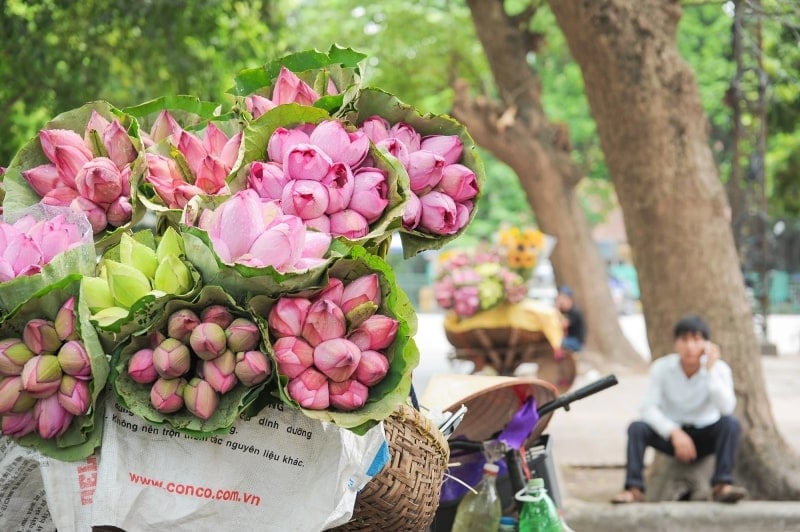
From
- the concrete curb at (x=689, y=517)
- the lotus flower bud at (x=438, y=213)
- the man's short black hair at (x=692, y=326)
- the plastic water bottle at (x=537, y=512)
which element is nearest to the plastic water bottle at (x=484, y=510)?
the plastic water bottle at (x=537, y=512)

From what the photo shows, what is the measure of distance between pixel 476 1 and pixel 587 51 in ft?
18.3

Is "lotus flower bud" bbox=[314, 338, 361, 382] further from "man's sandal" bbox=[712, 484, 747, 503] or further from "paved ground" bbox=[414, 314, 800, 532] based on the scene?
"man's sandal" bbox=[712, 484, 747, 503]

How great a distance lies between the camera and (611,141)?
6.66 metres

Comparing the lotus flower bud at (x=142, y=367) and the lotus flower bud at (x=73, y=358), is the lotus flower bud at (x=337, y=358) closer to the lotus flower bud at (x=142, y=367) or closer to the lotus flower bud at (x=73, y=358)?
the lotus flower bud at (x=142, y=367)

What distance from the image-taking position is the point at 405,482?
1893 millimetres

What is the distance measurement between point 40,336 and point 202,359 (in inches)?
10.5

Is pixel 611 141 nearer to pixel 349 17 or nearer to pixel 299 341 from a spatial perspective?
pixel 299 341

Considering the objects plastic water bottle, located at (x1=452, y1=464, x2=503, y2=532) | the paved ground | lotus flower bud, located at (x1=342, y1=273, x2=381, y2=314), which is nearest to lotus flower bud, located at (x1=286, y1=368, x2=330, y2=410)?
lotus flower bud, located at (x1=342, y1=273, x2=381, y2=314)

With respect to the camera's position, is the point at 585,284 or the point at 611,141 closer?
the point at 611,141

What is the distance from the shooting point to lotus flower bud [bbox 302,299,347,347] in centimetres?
160

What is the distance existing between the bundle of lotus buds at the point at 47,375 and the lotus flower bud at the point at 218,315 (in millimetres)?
206

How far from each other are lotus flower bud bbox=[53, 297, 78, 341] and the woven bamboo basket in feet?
1.97

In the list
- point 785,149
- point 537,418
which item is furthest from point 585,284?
point 537,418

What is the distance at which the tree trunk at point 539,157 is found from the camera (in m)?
12.0
